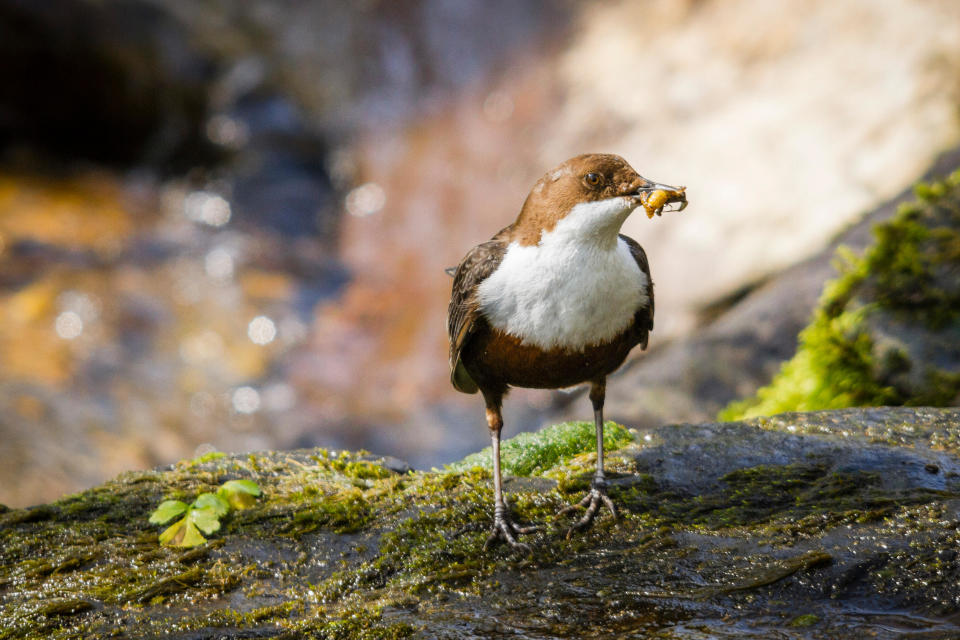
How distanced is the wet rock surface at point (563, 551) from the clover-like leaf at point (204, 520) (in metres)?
0.07

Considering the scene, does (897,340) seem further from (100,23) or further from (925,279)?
(100,23)

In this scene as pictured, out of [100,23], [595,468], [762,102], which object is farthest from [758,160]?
[100,23]

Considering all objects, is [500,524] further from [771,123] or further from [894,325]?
[771,123]

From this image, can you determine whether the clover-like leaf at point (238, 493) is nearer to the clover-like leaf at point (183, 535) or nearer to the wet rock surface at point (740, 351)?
the clover-like leaf at point (183, 535)

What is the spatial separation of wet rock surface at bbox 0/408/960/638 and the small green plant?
0.07 metres

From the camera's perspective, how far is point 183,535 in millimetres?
3316

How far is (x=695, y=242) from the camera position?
27.6ft

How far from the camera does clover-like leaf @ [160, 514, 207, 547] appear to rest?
3.26 metres

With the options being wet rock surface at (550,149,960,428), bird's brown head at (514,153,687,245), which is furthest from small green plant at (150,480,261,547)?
wet rock surface at (550,149,960,428)

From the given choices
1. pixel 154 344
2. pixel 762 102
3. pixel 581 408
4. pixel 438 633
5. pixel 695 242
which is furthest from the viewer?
pixel 154 344

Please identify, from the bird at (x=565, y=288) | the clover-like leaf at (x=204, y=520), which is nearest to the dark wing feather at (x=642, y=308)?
the bird at (x=565, y=288)

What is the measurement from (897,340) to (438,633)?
151 inches

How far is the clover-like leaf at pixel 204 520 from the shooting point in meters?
3.31

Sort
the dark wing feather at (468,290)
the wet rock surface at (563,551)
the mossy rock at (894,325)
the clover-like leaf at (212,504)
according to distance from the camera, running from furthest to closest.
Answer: the mossy rock at (894,325) → the dark wing feather at (468,290) → the clover-like leaf at (212,504) → the wet rock surface at (563,551)
